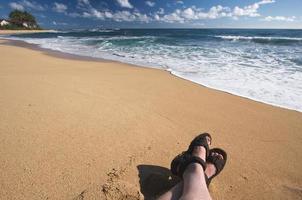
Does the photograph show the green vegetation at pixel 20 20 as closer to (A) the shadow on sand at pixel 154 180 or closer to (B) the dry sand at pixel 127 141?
(B) the dry sand at pixel 127 141

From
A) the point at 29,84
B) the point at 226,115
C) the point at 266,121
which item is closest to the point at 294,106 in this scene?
the point at 266,121

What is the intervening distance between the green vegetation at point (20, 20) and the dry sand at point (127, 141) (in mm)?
74976

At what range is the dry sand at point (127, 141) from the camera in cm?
187

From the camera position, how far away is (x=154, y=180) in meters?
1.95

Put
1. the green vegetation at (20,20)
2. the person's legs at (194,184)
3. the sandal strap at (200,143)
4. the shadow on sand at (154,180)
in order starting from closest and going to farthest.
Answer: the person's legs at (194,184) → the shadow on sand at (154,180) → the sandal strap at (200,143) → the green vegetation at (20,20)

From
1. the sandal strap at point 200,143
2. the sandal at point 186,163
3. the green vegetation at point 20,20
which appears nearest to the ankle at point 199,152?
the sandal strap at point 200,143

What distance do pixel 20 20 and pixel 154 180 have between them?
275 feet

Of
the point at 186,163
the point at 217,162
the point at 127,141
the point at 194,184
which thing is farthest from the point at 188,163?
the point at 127,141

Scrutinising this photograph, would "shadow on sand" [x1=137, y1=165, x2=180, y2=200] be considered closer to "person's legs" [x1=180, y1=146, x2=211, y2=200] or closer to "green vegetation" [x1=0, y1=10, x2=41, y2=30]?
"person's legs" [x1=180, y1=146, x2=211, y2=200]

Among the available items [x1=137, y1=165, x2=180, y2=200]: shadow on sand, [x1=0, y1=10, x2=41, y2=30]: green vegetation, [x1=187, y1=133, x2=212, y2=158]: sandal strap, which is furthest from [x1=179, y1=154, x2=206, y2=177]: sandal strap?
[x1=0, y1=10, x2=41, y2=30]: green vegetation

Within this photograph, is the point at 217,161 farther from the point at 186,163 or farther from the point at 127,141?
the point at 127,141

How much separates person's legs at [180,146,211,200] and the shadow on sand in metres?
0.23

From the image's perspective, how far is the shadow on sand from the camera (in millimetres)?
1815

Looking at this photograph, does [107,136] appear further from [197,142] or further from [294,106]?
[294,106]
